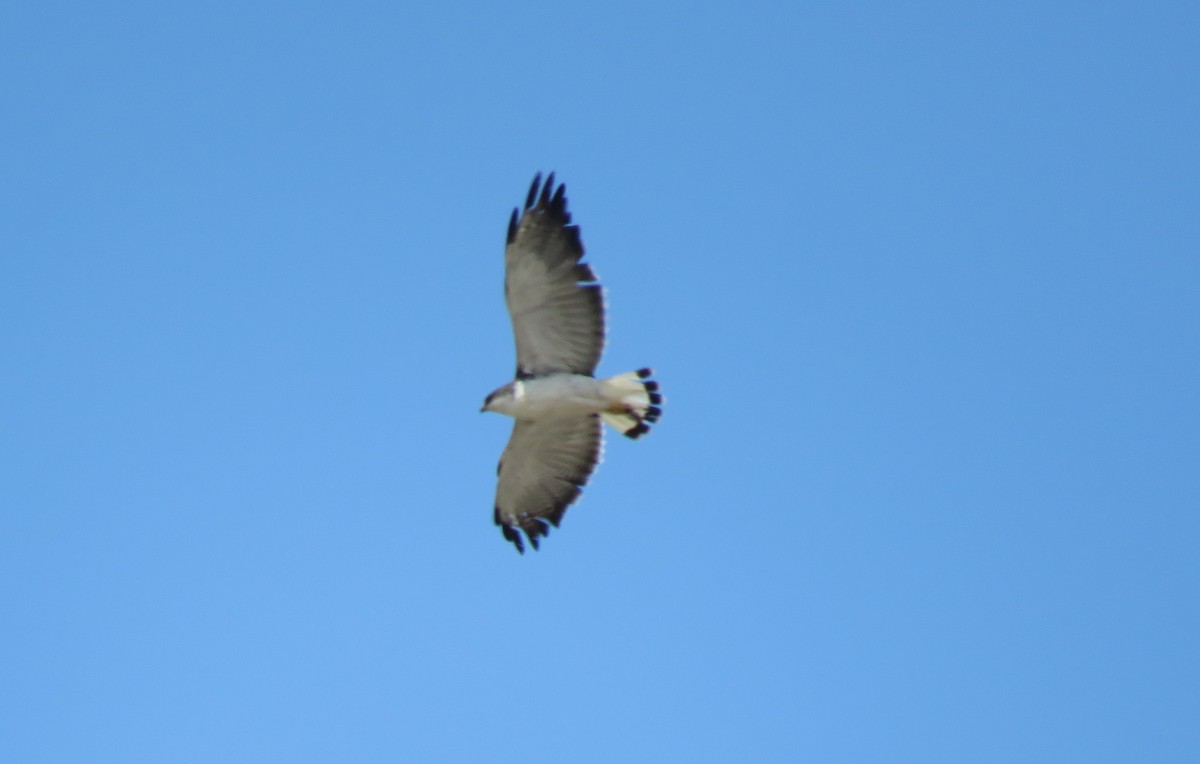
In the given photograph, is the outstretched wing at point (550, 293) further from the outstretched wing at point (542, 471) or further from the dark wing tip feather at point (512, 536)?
the dark wing tip feather at point (512, 536)

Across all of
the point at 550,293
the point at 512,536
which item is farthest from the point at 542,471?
the point at 550,293

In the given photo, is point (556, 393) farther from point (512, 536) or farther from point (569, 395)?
point (512, 536)

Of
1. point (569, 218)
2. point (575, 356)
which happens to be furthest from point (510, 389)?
point (569, 218)

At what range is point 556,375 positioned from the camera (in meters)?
17.0

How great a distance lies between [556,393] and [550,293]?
1.02 metres

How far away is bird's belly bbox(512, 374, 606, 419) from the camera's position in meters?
16.9

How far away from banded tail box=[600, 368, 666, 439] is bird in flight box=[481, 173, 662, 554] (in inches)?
0.4

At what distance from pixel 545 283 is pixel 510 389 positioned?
117cm

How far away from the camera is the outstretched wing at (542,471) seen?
17.4m

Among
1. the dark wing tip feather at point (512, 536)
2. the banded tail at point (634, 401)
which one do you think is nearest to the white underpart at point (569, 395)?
the banded tail at point (634, 401)

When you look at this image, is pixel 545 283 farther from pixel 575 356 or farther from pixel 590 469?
pixel 590 469

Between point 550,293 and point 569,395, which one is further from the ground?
point 550,293

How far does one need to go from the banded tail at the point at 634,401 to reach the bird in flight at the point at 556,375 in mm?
10

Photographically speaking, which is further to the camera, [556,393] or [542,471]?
[542,471]
